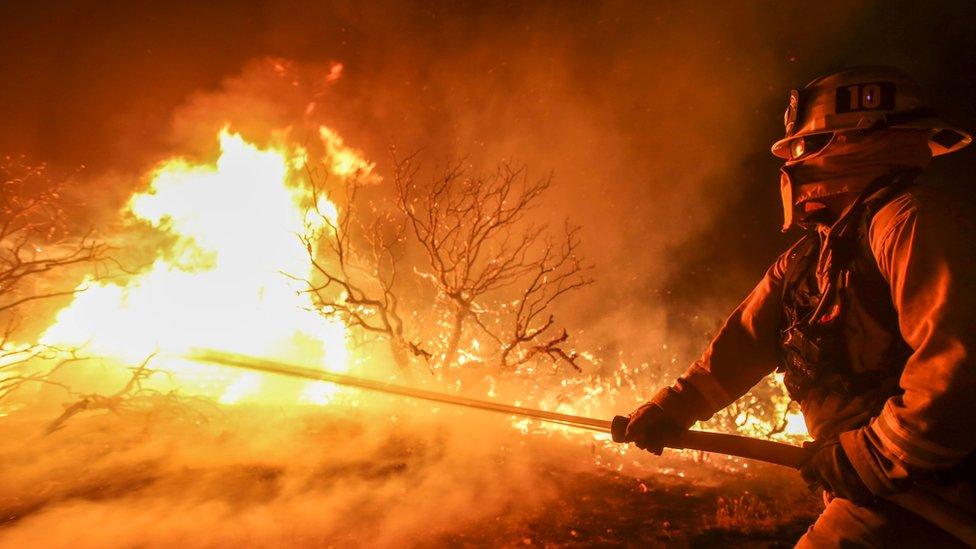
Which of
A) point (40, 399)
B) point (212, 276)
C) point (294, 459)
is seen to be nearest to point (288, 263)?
point (212, 276)

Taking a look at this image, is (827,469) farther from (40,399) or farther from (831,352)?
(40,399)

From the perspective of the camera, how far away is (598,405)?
16.7 meters

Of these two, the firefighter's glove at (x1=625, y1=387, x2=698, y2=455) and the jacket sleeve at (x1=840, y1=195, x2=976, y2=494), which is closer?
the jacket sleeve at (x1=840, y1=195, x2=976, y2=494)

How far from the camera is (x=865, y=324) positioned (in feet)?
6.30

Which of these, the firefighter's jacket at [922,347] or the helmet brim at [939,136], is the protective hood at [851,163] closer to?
the helmet brim at [939,136]

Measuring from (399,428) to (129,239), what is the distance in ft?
31.9

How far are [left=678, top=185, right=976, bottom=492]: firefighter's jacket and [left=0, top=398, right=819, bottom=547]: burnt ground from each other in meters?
4.37

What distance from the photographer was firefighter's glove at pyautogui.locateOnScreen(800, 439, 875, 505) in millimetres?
1752

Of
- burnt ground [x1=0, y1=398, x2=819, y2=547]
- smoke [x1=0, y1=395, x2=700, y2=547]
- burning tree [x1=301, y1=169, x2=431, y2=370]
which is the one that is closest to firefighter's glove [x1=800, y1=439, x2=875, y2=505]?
burnt ground [x1=0, y1=398, x2=819, y2=547]

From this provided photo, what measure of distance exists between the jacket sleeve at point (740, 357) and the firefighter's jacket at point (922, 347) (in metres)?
0.58

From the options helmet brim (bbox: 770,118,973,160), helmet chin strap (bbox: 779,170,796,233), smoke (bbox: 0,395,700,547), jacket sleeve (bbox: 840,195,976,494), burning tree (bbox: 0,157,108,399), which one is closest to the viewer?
jacket sleeve (bbox: 840,195,976,494)

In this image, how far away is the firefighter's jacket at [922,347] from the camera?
1.49 m

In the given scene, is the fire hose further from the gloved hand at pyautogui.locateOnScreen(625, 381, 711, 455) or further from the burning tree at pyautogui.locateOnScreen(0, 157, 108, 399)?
the burning tree at pyautogui.locateOnScreen(0, 157, 108, 399)

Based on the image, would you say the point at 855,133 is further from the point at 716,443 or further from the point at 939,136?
the point at 716,443
